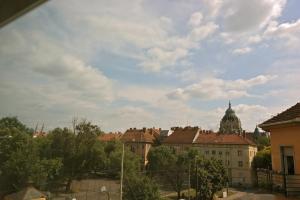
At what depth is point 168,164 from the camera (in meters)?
17.3

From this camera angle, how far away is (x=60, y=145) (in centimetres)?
1346

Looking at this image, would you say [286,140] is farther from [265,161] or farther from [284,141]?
[265,161]

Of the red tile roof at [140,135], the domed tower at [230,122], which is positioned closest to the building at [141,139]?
the red tile roof at [140,135]

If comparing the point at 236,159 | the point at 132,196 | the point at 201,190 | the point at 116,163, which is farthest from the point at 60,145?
the point at 236,159

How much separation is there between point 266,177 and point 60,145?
12235mm

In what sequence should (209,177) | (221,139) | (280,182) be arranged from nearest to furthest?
(280,182), (209,177), (221,139)

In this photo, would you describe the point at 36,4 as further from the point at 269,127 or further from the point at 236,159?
the point at 236,159

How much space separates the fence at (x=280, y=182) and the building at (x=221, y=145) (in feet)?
54.4

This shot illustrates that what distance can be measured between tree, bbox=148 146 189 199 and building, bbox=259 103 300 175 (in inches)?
465

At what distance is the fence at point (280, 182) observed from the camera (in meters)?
1.73

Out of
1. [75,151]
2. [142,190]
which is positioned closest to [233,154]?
[75,151]

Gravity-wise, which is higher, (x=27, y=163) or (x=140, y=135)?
(x=140, y=135)

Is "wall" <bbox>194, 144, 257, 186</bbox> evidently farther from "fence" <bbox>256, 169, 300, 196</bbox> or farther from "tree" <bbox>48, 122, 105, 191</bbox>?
"fence" <bbox>256, 169, 300, 196</bbox>

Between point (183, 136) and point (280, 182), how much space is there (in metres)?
23.5
